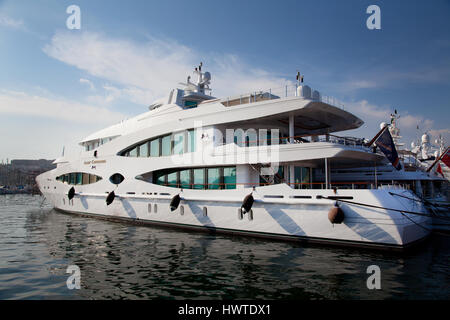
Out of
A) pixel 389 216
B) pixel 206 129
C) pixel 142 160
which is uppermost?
pixel 206 129

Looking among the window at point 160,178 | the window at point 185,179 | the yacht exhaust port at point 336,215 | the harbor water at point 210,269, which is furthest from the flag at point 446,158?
the window at point 160,178

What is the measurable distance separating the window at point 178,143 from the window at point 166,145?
1.34 feet

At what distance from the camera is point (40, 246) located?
1136cm

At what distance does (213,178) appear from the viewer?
14.9m

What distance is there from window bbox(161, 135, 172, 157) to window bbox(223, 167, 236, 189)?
13.8ft

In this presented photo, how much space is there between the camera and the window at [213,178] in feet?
48.2

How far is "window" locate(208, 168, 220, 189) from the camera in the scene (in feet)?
48.2

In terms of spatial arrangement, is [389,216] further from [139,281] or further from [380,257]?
[139,281]

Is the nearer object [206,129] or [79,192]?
[206,129]
